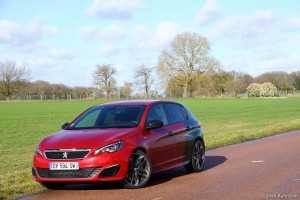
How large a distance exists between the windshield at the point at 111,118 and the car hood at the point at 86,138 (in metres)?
0.40

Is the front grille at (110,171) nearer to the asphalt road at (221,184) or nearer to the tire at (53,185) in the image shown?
the asphalt road at (221,184)

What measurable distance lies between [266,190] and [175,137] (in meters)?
2.40

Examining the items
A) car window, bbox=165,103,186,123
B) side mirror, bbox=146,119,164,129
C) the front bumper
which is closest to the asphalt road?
the front bumper

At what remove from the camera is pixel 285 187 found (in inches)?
336

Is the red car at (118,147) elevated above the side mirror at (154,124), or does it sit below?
below

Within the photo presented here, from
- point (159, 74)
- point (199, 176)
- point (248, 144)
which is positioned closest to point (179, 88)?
point (159, 74)

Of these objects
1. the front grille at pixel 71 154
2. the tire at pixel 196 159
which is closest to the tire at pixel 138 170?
→ the front grille at pixel 71 154

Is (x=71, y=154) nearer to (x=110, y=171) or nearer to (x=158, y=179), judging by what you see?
(x=110, y=171)

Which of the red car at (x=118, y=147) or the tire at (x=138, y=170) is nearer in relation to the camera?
the red car at (x=118, y=147)

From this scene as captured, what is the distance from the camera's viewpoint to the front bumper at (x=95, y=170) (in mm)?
8250

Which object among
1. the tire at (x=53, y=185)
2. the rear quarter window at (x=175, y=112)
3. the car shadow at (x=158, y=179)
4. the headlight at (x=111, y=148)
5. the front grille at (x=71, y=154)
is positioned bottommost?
the car shadow at (x=158, y=179)

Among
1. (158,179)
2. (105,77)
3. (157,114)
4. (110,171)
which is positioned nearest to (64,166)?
(110,171)

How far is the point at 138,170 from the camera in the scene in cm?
881

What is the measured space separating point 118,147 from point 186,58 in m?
90.3
